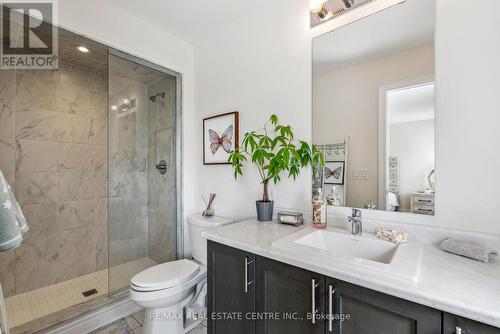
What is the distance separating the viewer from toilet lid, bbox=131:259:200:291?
1.38 meters

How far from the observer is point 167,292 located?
138cm

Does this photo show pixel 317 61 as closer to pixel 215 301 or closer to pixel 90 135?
pixel 215 301

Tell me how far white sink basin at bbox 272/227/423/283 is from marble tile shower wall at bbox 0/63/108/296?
233cm

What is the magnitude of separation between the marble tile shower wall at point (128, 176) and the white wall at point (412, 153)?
6.64 ft

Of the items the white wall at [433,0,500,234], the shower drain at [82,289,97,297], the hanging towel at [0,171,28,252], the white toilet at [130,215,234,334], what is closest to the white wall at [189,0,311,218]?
the white toilet at [130,215,234,334]

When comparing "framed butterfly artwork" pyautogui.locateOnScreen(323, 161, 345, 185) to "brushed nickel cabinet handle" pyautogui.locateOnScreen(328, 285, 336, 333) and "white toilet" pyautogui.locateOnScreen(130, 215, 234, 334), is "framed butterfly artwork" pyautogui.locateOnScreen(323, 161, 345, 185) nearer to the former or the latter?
"brushed nickel cabinet handle" pyautogui.locateOnScreen(328, 285, 336, 333)

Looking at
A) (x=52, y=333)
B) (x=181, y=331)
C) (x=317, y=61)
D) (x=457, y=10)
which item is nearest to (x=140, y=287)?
(x=181, y=331)

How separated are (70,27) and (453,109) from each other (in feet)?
7.40

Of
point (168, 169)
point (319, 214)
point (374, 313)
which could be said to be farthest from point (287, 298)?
point (168, 169)

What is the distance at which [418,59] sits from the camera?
112cm

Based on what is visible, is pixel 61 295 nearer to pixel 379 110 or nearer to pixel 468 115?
pixel 379 110

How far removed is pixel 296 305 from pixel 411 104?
1110 millimetres

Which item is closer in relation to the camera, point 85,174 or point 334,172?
point 334,172

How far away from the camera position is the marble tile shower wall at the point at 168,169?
2.15m
